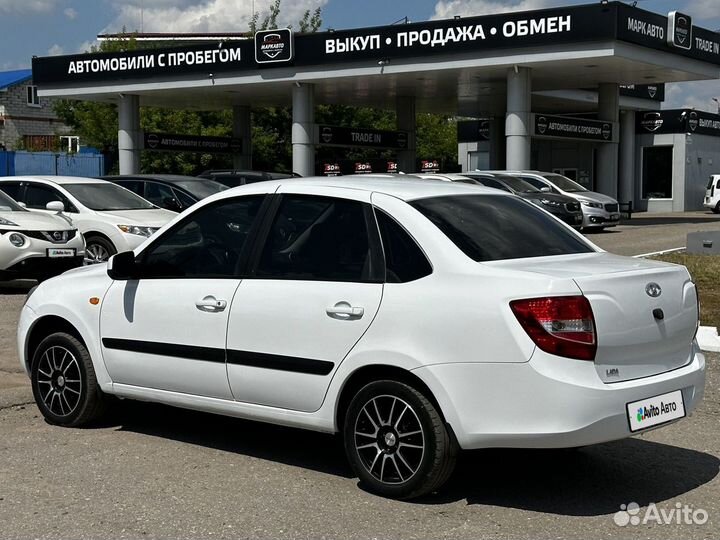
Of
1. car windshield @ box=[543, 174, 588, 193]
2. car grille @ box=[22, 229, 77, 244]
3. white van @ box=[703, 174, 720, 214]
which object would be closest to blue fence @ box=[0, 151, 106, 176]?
car windshield @ box=[543, 174, 588, 193]

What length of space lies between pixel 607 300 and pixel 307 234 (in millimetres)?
1723

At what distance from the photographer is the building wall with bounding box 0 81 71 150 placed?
6112 centimetres

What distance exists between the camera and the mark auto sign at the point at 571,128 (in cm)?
3055

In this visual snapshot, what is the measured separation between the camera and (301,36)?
32.0 meters

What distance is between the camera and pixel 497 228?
5.70 meters

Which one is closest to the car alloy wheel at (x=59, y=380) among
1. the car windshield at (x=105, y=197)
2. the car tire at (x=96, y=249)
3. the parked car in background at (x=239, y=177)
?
the car tire at (x=96, y=249)

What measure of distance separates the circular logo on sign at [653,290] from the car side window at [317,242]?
1.39m

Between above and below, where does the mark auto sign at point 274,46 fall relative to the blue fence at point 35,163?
above

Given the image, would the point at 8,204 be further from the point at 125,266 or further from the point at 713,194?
the point at 713,194

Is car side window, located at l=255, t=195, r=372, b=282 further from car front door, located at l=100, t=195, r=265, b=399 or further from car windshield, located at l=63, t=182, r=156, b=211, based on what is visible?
car windshield, located at l=63, t=182, r=156, b=211

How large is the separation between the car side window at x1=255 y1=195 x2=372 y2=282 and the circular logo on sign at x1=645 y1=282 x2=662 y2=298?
1.39 metres

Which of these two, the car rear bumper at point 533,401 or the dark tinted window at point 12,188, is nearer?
the car rear bumper at point 533,401

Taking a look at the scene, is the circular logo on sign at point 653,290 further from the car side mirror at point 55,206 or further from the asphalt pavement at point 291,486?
the car side mirror at point 55,206

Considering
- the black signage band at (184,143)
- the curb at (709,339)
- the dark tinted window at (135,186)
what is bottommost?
the curb at (709,339)
